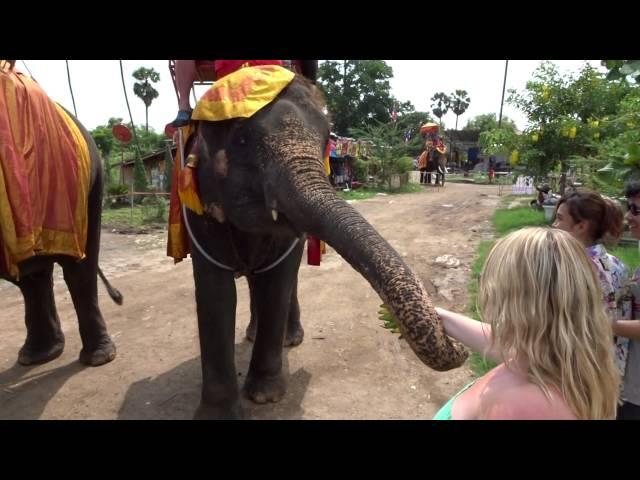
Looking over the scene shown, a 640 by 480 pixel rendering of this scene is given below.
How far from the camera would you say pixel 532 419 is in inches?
46.4

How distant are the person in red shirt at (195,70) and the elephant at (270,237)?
0.21 metres

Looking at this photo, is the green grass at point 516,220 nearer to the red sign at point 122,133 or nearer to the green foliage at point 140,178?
the red sign at point 122,133

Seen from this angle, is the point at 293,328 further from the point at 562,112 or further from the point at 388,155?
the point at 388,155

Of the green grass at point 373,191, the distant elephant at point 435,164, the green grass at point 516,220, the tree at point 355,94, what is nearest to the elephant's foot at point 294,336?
the green grass at point 516,220

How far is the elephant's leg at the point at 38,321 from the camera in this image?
402 centimetres

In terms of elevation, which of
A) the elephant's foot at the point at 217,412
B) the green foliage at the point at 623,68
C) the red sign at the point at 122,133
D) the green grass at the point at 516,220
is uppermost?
the green foliage at the point at 623,68

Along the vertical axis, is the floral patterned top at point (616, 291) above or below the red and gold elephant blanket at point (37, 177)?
below

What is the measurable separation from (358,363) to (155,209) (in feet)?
33.0

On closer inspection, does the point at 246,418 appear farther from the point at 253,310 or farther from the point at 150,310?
the point at 150,310

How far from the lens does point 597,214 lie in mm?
2367

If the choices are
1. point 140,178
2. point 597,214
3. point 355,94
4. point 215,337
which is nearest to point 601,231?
A: point 597,214

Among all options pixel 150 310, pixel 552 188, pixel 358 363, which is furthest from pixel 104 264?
pixel 552 188

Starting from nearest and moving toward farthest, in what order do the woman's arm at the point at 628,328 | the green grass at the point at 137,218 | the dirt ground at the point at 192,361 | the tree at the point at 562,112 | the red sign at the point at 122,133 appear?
the woman's arm at the point at 628,328
the dirt ground at the point at 192,361
the tree at the point at 562,112
the green grass at the point at 137,218
the red sign at the point at 122,133

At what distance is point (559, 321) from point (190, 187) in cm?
214
